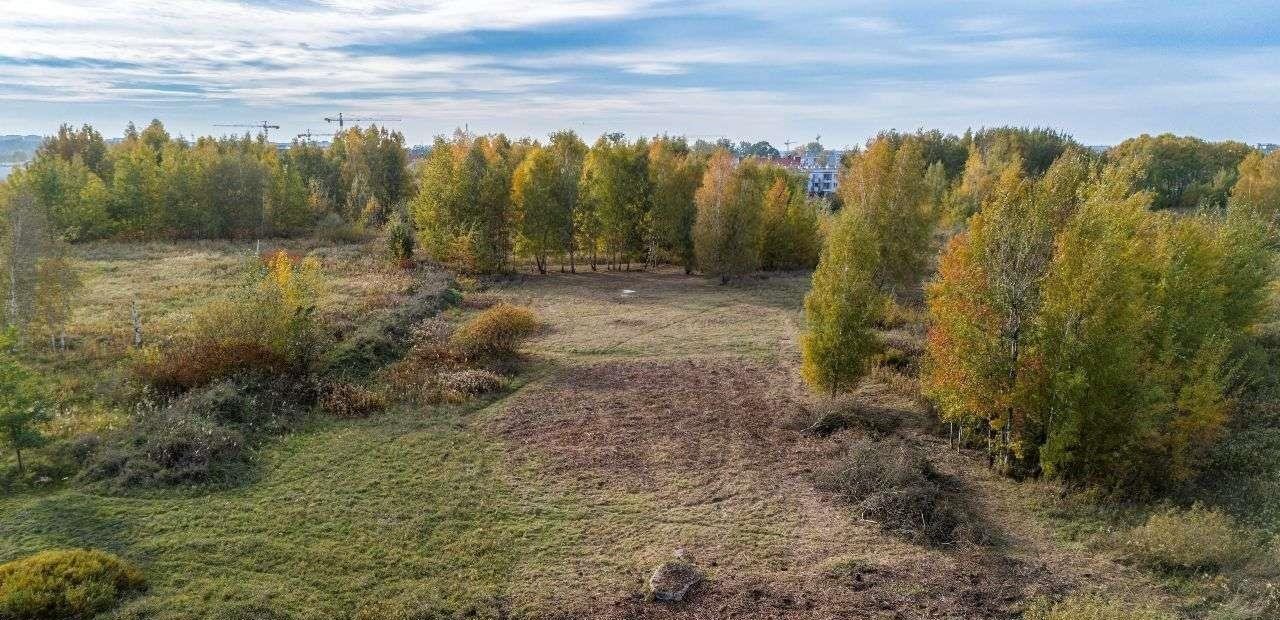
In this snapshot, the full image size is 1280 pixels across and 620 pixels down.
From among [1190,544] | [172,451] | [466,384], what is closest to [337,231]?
[466,384]

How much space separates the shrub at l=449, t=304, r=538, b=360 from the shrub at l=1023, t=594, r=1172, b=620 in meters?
15.6

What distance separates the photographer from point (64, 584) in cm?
905

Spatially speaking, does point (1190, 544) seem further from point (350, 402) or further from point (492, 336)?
point (492, 336)

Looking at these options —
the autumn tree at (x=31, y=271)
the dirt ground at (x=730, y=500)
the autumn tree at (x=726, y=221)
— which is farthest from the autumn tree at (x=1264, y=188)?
the autumn tree at (x=31, y=271)

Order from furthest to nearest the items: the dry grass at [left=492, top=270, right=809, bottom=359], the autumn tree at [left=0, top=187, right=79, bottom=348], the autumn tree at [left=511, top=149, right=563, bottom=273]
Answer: the autumn tree at [left=511, top=149, right=563, bottom=273] → the dry grass at [left=492, top=270, right=809, bottom=359] → the autumn tree at [left=0, top=187, right=79, bottom=348]

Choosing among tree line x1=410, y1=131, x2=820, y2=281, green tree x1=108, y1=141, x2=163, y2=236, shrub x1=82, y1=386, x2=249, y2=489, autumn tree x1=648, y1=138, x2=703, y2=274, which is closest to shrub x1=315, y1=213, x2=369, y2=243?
green tree x1=108, y1=141, x2=163, y2=236

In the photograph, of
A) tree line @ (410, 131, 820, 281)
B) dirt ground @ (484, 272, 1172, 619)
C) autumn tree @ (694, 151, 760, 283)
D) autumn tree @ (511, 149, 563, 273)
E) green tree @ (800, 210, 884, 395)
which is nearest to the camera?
dirt ground @ (484, 272, 1172, 619)

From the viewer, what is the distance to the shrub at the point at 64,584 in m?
8.69

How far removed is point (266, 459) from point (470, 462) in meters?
4.16

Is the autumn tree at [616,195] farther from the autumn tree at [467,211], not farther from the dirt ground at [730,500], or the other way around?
the dirt ground at [730,500]

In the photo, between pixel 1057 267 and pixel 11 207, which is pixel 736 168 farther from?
pixel 11 207

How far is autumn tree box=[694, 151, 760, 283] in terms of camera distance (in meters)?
33.6

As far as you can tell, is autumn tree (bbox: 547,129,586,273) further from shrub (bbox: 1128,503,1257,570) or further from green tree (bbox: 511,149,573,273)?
shrub (bbox: 1128,503,1257,570)

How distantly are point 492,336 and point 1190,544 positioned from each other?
57.1 ft
